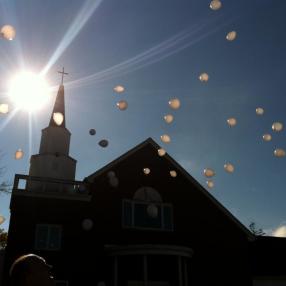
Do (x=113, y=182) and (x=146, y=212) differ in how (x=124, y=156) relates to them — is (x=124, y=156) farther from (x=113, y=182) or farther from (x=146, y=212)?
(x=146, y=212)

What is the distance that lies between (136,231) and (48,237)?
3958 mm

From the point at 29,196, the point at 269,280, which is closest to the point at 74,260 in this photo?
the point at 29,196

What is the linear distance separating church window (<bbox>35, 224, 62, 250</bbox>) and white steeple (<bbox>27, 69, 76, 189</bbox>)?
6837mm

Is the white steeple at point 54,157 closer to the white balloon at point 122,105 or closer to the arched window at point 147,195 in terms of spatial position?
the arched window at point 147,195

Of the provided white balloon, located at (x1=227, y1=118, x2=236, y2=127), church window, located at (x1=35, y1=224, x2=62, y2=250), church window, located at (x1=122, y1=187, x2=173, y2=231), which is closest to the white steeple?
church window, located at (x1=122, y1=187, x2=173, y2=231)

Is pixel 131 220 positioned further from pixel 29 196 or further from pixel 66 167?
pixel 66 167

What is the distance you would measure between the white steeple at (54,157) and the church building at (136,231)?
2210mm

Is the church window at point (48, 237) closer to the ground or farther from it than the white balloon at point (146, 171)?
closer to the ground

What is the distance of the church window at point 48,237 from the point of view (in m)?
16.0

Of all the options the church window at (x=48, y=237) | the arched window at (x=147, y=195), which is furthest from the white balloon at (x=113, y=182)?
the church window at (x=48, y=237)

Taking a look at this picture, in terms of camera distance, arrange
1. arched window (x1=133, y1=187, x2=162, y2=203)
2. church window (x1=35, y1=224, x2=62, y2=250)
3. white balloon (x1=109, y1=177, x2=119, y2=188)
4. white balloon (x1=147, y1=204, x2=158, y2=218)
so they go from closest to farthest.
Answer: church window (x1=35, y1=224, x2=62, y2=250), white balloon (x1=109, y1=177, x2=119, y2=188), white balloon (x1=147, y1=204, x2=158, y2=218), arched window (x1=133, y1=187, x2=162, y2=203)

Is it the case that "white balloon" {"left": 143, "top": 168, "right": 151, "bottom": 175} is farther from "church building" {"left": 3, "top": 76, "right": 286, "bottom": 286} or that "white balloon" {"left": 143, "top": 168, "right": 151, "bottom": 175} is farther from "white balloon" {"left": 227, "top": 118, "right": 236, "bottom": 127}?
"white balloon" {"left": 227, "top": 118, "right": 236, "bottom": 127}

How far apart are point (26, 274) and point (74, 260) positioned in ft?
48.9

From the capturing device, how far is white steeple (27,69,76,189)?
23.2m
